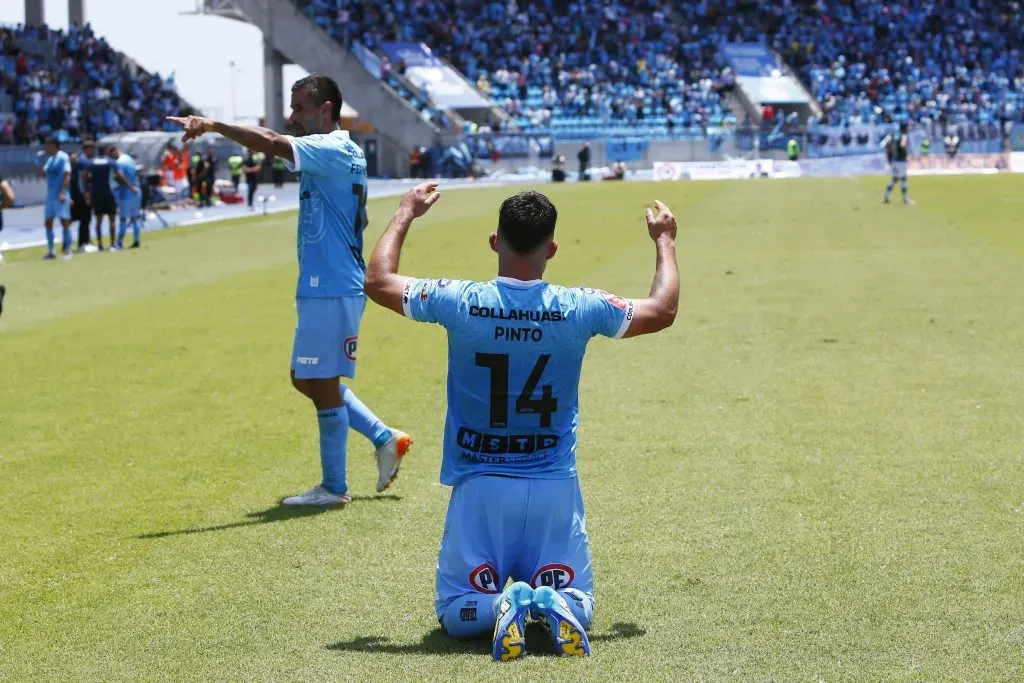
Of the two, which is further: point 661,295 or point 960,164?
point 960,164

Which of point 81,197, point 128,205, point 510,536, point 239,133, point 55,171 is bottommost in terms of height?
point 128,205

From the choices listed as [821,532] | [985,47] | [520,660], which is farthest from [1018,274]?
[985,47]

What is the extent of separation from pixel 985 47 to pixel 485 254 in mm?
63295

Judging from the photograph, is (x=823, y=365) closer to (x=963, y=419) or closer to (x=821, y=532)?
(x=963, y=419)

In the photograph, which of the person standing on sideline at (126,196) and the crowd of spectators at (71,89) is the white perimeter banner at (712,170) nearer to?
the crowd of spectators at (71,89)

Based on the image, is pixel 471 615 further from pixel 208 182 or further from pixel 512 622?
pixel 208 182

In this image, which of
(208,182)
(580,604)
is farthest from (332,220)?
(208,182)

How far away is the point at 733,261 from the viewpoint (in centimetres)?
2214

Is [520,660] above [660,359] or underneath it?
above

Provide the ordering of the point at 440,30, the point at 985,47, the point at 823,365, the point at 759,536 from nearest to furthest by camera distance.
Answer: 1. the point at 759,536
2. the point at 823,365
3. the point at 440,30
4. the point at 985,47

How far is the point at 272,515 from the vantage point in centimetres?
743

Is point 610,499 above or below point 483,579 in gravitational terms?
below

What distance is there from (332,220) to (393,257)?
2218 mm

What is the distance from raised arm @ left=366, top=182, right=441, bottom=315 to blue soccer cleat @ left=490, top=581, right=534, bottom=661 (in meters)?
1.19
